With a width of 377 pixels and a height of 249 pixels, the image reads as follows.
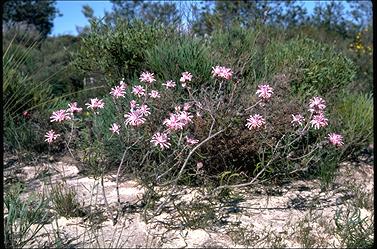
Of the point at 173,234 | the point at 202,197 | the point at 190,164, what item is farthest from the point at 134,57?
the point at 173,234

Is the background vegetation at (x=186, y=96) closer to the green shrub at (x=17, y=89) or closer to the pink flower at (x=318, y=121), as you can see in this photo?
the green shrub at (x=17, y=89)

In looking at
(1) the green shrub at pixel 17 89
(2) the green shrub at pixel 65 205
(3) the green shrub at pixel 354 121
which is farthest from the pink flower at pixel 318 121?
(1) the green shrub at pixel 17 89

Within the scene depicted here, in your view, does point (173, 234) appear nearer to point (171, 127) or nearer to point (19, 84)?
point (171, 127)

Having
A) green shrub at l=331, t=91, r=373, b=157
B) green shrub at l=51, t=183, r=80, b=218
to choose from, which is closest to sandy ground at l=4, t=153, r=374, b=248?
green shrub at l=51, t=183, r=80, b=218

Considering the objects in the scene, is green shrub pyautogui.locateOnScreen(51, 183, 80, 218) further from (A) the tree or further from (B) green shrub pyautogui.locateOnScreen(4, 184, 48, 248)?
(A) the tree

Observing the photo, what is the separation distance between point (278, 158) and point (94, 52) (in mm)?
2820

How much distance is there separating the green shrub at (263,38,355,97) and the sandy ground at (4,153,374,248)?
1151 mm

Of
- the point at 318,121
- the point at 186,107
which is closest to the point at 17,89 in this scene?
the point at 186,107

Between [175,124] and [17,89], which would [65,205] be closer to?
[175,124]

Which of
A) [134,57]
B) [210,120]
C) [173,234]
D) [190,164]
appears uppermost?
[134,57]

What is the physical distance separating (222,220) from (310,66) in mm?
2557

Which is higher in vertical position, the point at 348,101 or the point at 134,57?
the point at 134,57

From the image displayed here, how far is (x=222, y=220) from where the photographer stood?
368 cm

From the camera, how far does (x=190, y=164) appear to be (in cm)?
443
